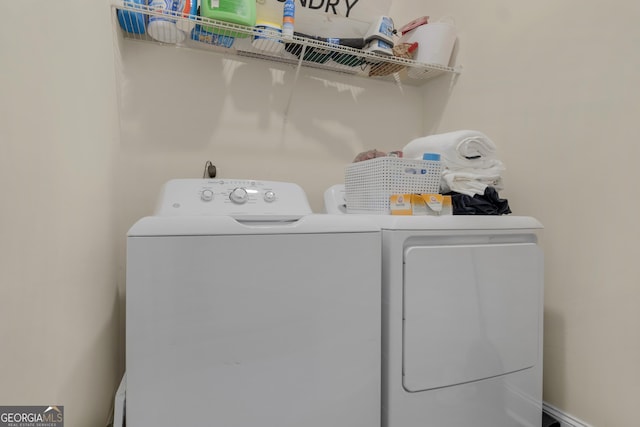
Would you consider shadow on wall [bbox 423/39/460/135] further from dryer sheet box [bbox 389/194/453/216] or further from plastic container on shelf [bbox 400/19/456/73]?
dryer sheet box [bbox 389/194/453/216]

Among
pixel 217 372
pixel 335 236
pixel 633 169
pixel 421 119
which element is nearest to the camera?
pixel 217 372

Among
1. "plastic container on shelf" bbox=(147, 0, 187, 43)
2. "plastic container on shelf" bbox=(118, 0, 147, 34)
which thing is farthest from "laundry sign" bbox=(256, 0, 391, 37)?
"plastic container on shelf" bbox=(118, 0, 147, 34)

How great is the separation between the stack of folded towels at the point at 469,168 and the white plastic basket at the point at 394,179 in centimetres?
7

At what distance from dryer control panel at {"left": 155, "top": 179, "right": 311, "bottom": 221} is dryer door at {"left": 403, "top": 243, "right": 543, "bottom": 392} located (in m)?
0.54

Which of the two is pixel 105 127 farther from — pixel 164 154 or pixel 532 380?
pixel 532 380

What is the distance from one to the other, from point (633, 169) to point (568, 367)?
2.54 feet

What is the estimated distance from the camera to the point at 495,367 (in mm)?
1168

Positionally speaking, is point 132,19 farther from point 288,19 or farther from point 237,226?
point 237,226

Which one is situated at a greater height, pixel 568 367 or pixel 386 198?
pixel 386 198

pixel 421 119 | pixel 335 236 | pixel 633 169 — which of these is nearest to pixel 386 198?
pixel 335 236

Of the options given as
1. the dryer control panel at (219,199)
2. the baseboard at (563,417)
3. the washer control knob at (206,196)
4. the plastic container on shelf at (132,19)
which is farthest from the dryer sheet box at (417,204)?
the plastic container on shelf at (132,19)

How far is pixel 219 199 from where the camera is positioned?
52.4 inches

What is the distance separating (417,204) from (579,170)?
688mm

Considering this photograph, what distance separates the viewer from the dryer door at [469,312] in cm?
104
